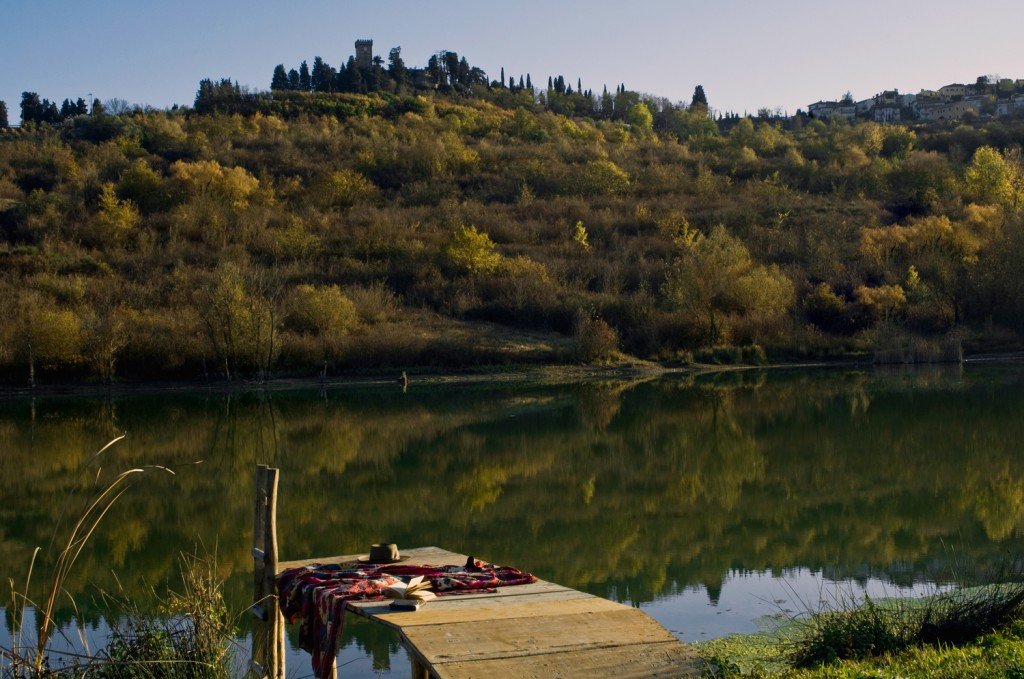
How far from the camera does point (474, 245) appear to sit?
169 ft

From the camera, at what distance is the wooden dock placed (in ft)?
20.0

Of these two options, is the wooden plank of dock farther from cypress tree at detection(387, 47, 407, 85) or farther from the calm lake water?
cypress tree at detection(387, 47, 407, 85)

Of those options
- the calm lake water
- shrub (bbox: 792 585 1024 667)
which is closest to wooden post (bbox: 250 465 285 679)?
the calm lake water

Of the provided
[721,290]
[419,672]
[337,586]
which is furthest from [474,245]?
[419,672]

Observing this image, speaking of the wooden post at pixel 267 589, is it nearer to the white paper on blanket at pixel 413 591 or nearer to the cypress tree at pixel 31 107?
the white paper on blanket at pixel 413 591

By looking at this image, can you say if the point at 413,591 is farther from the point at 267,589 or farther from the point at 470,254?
the point at 470,254

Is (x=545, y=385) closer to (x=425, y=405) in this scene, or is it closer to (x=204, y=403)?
(x=425, y=405)

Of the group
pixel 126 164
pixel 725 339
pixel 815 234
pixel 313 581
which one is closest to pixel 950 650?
pixel 313 581

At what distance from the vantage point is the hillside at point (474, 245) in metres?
39.1

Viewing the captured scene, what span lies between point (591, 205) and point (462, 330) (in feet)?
81.2

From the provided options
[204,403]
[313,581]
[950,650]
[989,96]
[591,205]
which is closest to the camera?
[950,650]

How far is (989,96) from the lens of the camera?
13450 cm

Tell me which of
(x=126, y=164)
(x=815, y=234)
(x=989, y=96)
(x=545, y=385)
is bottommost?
(x=545, y=385)

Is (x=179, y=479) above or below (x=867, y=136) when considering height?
below
